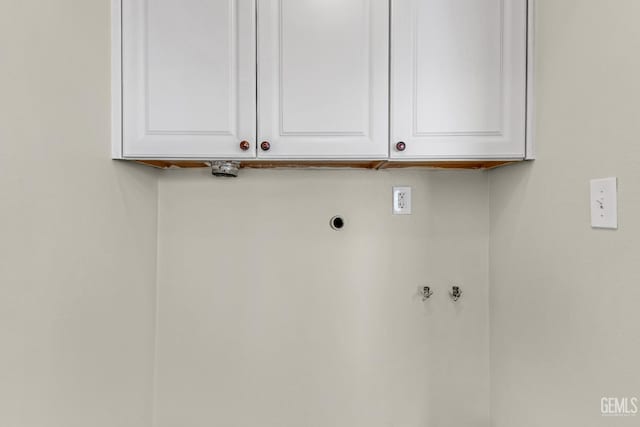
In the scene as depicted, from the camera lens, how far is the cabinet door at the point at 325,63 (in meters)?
1.20

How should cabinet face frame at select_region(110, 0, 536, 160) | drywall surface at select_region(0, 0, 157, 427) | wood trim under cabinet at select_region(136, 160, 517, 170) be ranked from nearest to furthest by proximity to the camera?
drywall surface at select_region(0, 0, 157, 427) < cabinet face frame at select_region(110, 0, 536, 160) < wood trim under cabinet at select_region(136, 160, 517, 170)

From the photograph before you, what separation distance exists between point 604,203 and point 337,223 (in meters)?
0.88

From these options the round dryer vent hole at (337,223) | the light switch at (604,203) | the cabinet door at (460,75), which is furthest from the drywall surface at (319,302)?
the light switch at (604,203)

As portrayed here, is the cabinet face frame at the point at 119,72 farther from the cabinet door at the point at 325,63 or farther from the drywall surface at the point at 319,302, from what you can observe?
the drywall surface at the point at 319,302

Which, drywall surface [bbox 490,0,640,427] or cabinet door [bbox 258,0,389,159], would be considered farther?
cabinet door [bbox 258,0,389,159]

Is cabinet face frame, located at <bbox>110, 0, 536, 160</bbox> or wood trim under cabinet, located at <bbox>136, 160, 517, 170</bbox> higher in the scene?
cabinet face frame, located at <bbox>110, 0, 536, 160</bbox>

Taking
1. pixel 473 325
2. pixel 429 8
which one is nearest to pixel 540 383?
pixel 473 325

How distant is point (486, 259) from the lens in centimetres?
155

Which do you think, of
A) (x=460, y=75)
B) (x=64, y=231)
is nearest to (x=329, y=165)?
(x=460, y=75)

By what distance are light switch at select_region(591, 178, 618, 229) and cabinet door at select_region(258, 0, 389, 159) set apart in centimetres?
59

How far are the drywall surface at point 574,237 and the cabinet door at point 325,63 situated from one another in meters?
0.50

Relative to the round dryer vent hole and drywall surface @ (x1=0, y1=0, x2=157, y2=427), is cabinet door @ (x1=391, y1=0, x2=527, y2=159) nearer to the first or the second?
the round dryer vent hole

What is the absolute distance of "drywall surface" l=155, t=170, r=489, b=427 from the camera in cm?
152

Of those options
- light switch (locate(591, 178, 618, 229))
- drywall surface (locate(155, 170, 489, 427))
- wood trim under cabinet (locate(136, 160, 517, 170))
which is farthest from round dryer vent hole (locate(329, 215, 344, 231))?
light switch (locate(591, 178, 618, 229))
